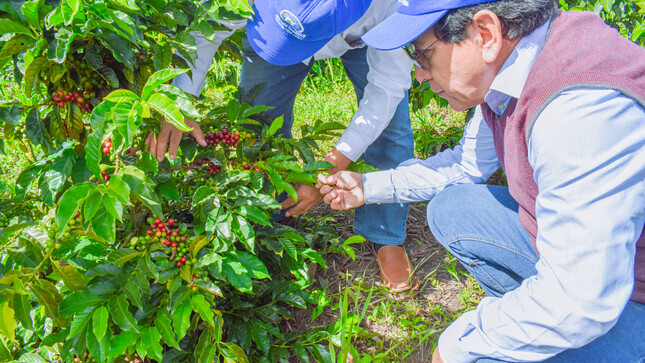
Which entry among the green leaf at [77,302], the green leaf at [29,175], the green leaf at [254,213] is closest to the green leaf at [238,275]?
the green leaf at [254,213]

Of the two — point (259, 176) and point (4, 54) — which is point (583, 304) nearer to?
point (259, 176)

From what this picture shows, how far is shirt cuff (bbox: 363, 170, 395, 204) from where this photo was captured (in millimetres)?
1959

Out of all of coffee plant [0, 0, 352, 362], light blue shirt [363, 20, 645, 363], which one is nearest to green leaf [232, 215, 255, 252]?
coffee plant [0, 0, 352, 362]

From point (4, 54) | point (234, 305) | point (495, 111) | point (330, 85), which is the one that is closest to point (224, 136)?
point (234, 305)

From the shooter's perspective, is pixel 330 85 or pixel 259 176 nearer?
pixel 259 176

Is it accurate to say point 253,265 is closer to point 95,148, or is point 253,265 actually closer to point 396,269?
point 95,148

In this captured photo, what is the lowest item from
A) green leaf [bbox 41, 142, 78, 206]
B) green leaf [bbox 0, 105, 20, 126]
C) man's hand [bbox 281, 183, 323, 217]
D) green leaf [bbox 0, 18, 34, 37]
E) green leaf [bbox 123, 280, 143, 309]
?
man's hand [bbox 281, 183, 323, 217]

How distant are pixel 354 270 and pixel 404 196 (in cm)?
64

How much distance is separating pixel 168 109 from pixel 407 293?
1639mm

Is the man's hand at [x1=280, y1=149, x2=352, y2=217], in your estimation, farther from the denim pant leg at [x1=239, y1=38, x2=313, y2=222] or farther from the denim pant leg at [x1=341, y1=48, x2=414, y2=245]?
the denim pant leg at [x1=341, y1=48, x2=414, y2=245]

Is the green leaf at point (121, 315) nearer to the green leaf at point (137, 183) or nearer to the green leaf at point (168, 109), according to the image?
the green leaf at point (137, 183)

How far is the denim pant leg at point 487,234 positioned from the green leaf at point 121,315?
1098 mm

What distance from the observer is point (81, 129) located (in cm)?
138

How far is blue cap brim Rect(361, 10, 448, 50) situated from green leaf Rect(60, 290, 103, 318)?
1.06 metres
